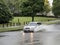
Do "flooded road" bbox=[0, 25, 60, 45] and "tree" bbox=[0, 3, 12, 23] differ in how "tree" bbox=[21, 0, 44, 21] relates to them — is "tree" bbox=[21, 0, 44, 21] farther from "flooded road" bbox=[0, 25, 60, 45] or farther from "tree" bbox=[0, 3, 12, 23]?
"flooded road" bbox=[0, 25, 60, 45]

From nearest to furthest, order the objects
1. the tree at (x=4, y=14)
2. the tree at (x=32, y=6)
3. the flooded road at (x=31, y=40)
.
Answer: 1. the flooded road at (x=31, y=40)
2. the tree at (x=4, y=14)
3. the tree at (x=32, y=6)

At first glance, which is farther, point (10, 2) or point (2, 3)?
point (10, 2)

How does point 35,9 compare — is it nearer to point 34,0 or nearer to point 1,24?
point 34,0

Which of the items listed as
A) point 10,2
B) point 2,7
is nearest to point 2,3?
point 2,7

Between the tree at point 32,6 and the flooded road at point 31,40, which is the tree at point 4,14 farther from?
the flooded road at point 31,40

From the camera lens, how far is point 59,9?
7525 cm

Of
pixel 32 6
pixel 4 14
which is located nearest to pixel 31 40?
pixel 4 14

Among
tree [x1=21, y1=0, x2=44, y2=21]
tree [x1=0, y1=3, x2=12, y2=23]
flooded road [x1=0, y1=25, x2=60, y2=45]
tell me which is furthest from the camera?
tree [x1=21, y1=0, x2=44, y2=21]

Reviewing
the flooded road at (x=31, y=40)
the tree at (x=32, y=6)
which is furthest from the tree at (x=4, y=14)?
the flooded road at (x=31, y=40)

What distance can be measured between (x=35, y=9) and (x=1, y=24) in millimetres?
18093

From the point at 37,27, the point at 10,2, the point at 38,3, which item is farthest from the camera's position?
the point at 10,2

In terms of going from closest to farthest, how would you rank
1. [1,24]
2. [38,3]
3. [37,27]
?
[37,27] → [1,24] → [38,3]

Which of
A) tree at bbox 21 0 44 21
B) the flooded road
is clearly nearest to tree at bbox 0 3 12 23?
tree at bbox 21 0 44 21

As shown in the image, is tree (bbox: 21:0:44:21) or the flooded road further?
tree (bbox: 21:0:44:21)
